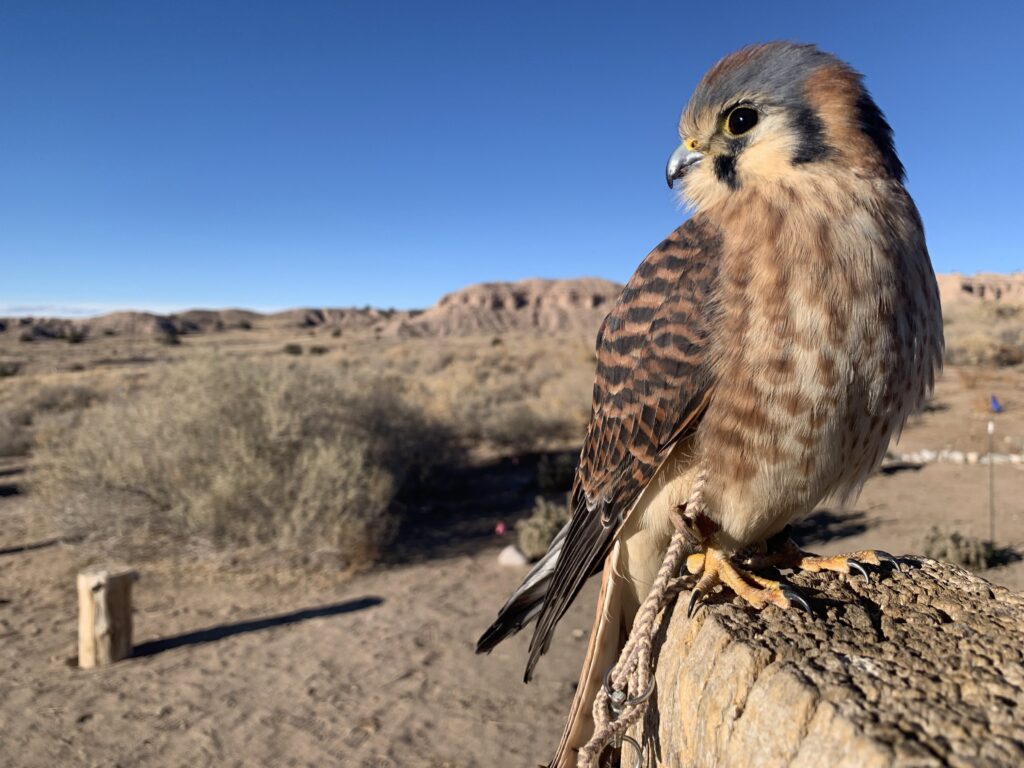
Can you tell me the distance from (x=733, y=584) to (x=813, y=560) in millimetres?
331

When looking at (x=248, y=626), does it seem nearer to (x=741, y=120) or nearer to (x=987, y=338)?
(x=741, y=120)

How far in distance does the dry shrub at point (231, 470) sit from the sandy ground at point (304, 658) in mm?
423

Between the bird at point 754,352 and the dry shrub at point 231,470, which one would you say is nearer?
the bird at point 754,352

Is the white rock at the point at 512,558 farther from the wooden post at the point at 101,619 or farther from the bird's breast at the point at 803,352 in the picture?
the bird's breast at the point at 803,352

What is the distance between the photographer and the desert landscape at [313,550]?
4836mm

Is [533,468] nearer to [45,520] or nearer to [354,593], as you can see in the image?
[354,593]

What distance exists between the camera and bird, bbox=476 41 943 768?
1.51m

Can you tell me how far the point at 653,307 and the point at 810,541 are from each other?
23.3ft

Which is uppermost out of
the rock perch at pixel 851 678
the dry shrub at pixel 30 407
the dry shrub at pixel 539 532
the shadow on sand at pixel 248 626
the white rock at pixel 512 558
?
the rock perch at pixel 851 678

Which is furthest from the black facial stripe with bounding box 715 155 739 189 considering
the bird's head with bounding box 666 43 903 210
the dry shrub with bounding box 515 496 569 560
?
the dry shrub with bounding box 515 496 569 560

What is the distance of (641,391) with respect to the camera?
70.9 inches

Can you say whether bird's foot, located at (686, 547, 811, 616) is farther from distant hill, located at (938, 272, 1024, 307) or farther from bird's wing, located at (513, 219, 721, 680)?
distant hill, located at (938, 272, 1024, 307)

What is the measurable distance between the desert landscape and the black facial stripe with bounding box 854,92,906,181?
4.28m

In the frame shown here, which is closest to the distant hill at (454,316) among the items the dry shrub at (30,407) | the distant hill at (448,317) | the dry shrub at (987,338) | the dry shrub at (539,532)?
the distant hill at (448,317)
